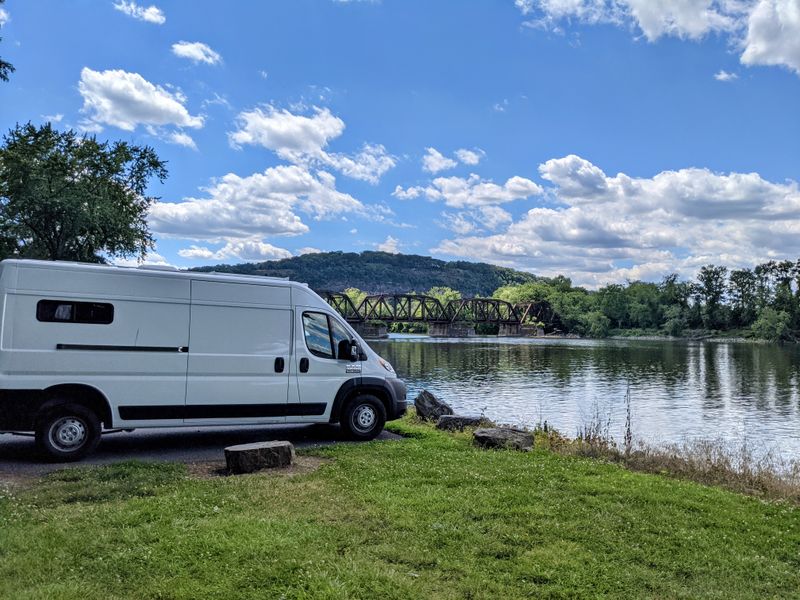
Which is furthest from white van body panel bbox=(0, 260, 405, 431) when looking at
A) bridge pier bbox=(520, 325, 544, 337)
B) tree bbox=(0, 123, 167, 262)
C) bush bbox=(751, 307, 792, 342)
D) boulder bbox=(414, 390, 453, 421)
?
bridge pier bbox=(520, 325, 544, 337)

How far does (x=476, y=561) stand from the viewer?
5398 millimetres

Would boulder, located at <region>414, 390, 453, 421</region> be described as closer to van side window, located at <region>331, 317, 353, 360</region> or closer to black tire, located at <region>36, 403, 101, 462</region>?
van side window, located at <region>331, 317, 353, 360</region>

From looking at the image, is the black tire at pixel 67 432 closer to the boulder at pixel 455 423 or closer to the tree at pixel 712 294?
the boulder at pixel 455 423

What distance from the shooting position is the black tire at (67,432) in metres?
9.35

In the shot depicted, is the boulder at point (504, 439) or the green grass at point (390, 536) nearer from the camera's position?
the green grass at point (390, 536)

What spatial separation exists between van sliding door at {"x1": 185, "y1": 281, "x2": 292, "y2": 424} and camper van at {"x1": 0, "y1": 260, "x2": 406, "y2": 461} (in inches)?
0.7

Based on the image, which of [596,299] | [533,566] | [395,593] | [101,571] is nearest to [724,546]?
[533,566]

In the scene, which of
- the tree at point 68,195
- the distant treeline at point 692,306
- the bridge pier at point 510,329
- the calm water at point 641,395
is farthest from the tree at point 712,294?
the tree at point 68,195

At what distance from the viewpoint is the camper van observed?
925 cm

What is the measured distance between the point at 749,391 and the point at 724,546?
3385 cm

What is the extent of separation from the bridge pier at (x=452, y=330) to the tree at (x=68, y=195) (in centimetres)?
12110

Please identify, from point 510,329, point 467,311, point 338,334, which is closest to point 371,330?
point 467,311

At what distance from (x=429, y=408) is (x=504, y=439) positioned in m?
4.57

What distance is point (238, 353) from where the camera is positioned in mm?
10734
